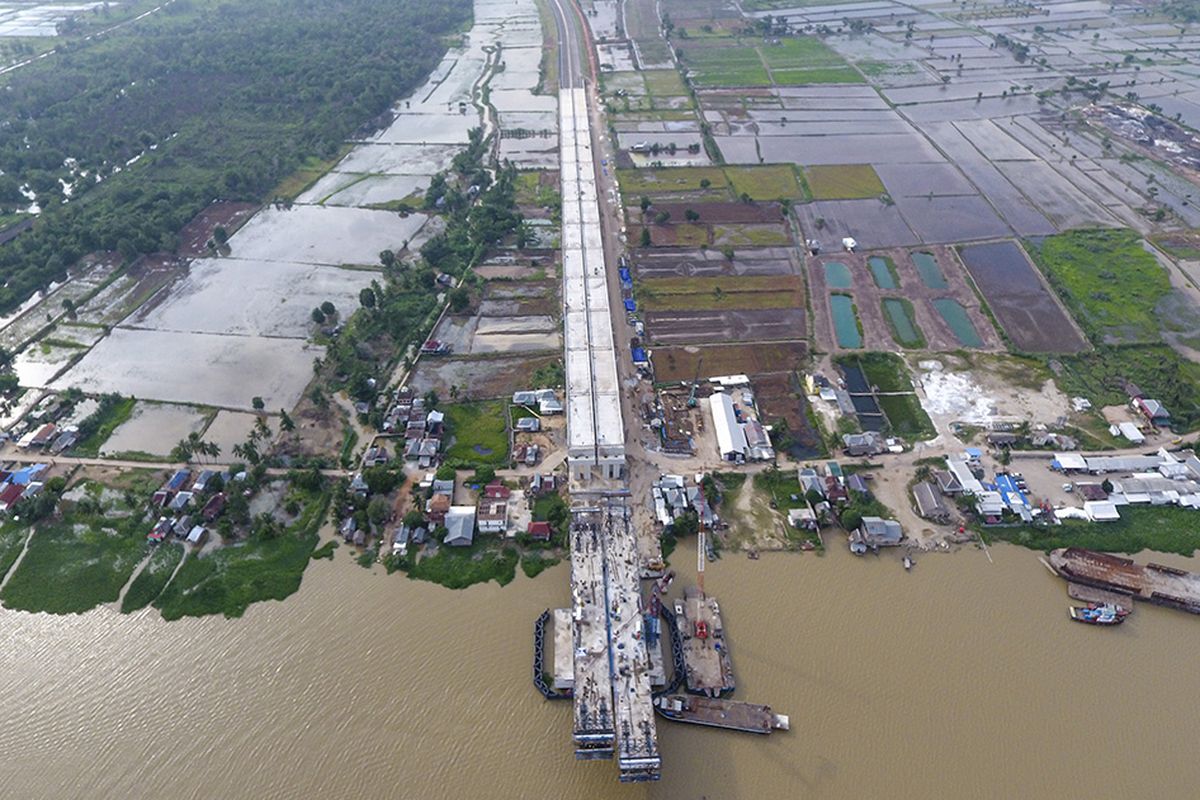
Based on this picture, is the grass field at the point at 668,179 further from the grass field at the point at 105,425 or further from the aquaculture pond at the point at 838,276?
the grass field at the point at 105,425

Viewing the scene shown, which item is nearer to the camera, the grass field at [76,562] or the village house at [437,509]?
the grass field at [76,562]

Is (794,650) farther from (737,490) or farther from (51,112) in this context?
→ (51,112)

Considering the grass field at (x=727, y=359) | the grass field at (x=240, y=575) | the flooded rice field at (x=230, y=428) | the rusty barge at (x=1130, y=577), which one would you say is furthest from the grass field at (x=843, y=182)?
the grass field at (x=240, y=575)

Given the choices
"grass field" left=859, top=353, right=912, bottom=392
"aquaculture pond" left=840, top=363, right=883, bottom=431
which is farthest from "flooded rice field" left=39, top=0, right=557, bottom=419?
"grass field" left=859, top=353, right=912, bottom=392

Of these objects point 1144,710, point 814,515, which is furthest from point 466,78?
point 1144,710

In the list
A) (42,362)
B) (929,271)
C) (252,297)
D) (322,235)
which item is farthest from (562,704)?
(322,235)

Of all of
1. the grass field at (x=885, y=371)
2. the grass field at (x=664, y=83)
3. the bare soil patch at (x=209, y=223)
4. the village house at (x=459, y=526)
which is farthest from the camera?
the grass field at (x=664, y=83)
